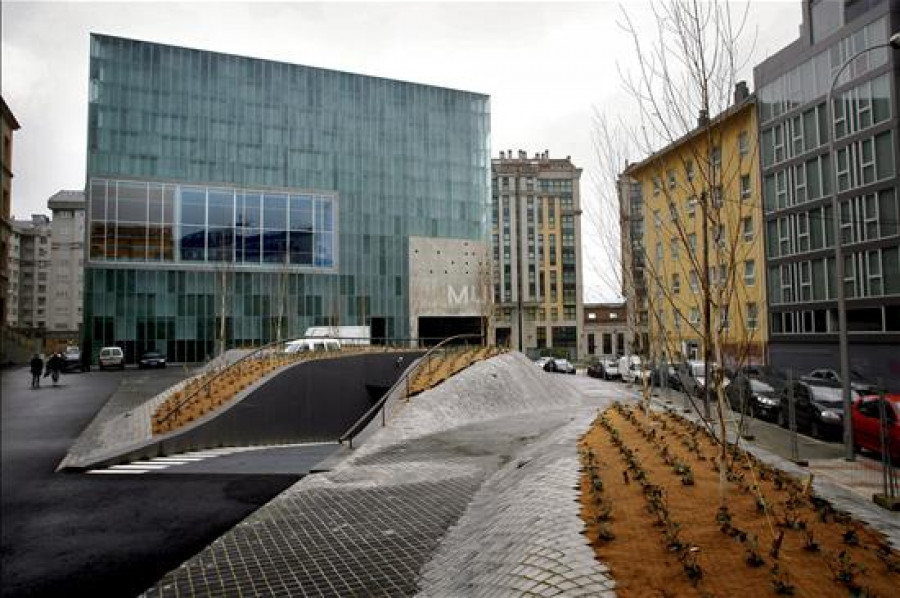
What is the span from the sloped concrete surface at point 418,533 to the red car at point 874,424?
6377 mm

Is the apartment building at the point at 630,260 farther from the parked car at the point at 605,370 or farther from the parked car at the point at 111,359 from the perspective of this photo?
the parked car at the point at 111,359

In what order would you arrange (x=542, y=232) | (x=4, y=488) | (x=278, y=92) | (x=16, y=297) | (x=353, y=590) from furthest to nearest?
(x=16, y=297) → (x=542, y=232) → (x=278, y=92) → (x=4, y=488) → (x=353, y=590)

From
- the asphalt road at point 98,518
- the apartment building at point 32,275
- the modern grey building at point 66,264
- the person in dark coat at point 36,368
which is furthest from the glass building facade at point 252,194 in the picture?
the apartment building at point 32,275

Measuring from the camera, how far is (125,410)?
1681 centimetres

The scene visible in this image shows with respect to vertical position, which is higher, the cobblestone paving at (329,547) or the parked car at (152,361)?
the parked car at (152,361)

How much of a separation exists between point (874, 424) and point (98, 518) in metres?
15.1

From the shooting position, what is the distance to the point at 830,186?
27031 millimetres

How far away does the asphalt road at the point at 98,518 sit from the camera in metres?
5.96

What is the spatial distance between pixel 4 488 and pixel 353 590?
23.9ft

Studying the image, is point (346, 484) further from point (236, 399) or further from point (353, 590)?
point (236, 399)

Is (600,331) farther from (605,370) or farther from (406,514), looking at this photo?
(406,514)

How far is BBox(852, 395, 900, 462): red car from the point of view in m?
11.6

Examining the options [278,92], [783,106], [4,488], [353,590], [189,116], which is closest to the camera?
[353,590]

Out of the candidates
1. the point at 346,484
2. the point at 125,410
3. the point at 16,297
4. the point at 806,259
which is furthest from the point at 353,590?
the point at 16,297
